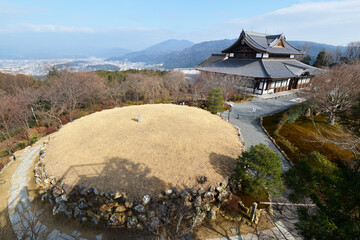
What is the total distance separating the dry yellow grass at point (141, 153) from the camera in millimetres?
7609

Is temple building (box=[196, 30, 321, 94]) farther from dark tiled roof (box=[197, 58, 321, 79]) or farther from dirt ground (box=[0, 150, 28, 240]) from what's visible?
dirt ground (box=[0, 150, 28, 240])

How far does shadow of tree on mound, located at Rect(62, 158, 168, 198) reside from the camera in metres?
7.20

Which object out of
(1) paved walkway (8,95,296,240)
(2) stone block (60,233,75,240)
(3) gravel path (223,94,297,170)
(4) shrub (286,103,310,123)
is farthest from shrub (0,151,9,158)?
(4) shrub (286,103,310,123)

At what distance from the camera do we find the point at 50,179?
317 inches

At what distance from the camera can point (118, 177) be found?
25.2 ft

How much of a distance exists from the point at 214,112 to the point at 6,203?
619 inches

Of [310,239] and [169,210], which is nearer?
[310,239]

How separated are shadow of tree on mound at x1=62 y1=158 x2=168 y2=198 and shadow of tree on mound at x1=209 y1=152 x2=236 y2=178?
9.50 feet

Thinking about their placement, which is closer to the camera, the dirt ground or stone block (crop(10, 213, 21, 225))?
the dirt ground

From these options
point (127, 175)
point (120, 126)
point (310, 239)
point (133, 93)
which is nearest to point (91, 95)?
point (133, 93)

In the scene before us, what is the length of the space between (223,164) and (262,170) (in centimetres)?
207

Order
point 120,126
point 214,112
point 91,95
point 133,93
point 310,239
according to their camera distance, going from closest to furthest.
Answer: point 310,239 → point 120,126 → point 214,112 → point 91,95 → point 133,93

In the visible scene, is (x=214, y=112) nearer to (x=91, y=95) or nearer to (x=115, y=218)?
(x=115, y=218)

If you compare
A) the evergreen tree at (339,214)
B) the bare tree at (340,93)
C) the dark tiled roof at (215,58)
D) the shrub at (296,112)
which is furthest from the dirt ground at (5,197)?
the dark tiled roof at (215,58)
